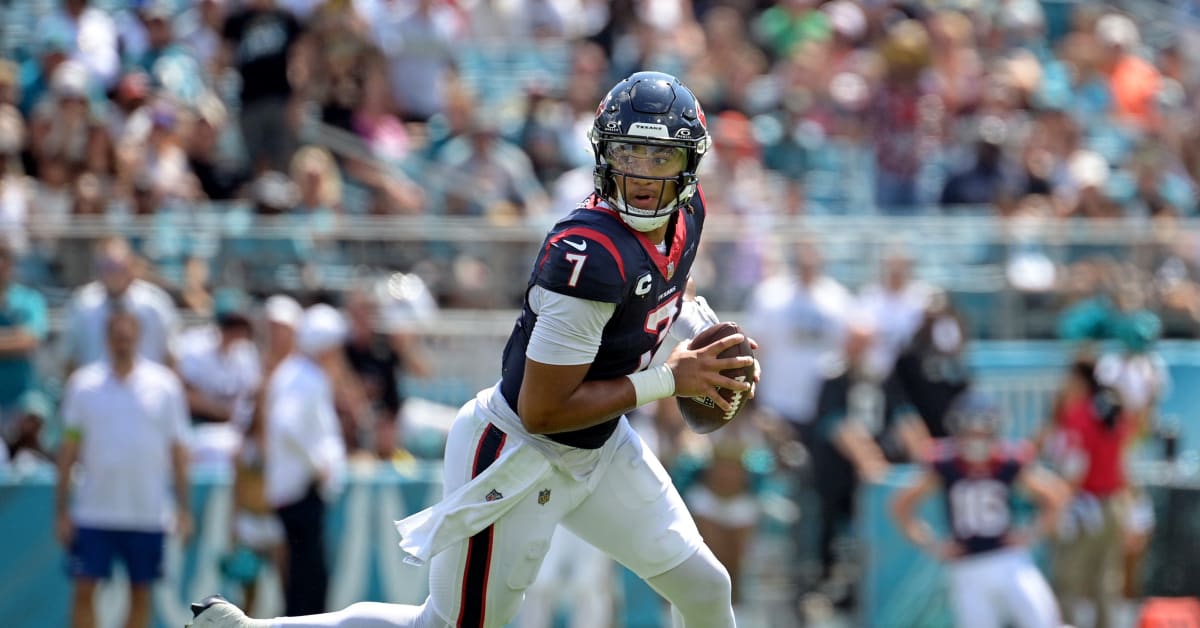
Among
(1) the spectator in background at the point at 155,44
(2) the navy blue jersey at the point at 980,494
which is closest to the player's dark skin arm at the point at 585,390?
(2) the navy blue jersey at the point at 980,494

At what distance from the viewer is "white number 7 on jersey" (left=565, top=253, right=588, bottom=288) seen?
197 inches

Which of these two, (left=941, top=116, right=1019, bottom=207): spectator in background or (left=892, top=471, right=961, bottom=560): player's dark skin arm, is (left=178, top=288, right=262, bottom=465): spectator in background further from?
(left=941, top=116, right=1019, bottom=207): spectator in background

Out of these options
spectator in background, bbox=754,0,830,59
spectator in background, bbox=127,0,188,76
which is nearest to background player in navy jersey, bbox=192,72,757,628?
spectator in background, bbox=127,0,188,76

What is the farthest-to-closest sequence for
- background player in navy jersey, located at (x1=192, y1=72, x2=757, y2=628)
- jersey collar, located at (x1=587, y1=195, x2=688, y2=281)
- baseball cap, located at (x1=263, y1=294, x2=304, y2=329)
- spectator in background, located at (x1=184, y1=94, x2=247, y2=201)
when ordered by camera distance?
spectator in background, located at (x1=184, y1=94, x2=247, y2=201) → baseball cap, located at (x1=263, y1=294, x2=304, y2=329) → jersey collar, located at (x1=587, y1=195, x2=688, y2=281) → background player in navy jersey, located at (x1=192, y1=72, x2=757, y2=628)

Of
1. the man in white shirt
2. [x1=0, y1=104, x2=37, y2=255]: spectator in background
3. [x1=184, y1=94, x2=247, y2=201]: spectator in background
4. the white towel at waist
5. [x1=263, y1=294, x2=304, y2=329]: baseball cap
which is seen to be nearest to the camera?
the white towel at waist

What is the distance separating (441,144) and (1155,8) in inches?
301

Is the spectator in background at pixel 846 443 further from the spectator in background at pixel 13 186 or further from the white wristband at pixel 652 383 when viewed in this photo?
the white wristband at pixel 652 383

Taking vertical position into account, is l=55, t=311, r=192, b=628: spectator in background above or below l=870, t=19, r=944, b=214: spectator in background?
below

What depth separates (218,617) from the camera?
17.8ft

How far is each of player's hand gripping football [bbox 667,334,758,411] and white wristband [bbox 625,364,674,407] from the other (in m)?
0.03

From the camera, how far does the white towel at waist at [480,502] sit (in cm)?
533

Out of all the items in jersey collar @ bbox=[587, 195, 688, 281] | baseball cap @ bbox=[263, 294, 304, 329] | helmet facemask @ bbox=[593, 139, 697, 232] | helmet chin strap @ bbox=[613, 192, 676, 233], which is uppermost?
helmet facemask @ bbox=[593, 139, 697, 232]

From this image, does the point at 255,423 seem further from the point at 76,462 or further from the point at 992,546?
the point at 992,546

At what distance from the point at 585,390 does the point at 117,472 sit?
4.97 meters
